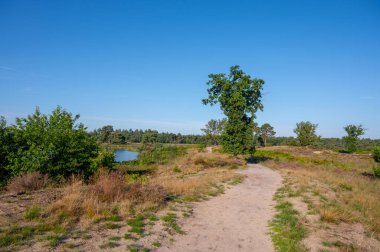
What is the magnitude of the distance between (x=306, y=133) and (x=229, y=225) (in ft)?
204

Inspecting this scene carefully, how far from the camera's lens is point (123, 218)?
8.12 m

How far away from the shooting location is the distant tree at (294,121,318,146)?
6301 cm

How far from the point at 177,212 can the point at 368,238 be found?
6446 mm

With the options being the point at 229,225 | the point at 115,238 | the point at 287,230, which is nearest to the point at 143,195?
the point at 229,225

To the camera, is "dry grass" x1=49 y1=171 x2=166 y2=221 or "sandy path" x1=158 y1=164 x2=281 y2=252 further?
"dry grass" x1=49 y1=171 x2=166 y2=221

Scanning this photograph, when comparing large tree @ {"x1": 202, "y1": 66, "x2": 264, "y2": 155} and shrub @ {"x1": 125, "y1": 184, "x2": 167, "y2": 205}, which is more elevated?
large tree @ {"x1": 202, "y1": 66, "x2": 264, "y2": 155}

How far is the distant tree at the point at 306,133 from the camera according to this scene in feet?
207

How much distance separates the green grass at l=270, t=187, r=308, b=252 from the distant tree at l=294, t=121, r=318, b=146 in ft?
189

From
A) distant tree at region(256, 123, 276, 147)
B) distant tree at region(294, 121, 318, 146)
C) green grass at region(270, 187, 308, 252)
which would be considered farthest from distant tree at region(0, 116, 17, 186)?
distant tree at region(256, 123, 276, 147)

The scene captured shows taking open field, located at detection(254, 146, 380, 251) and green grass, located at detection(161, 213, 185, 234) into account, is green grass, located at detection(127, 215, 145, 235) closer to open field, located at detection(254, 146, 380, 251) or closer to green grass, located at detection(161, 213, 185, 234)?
green grass, located at detection(161, 213, 185, 234)

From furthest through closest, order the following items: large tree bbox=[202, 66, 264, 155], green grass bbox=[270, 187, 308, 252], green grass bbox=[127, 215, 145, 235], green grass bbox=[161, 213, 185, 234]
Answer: large tree bbox=[202, 66, 264, 155] → green grass bbox=[161, 213, 185, 234] → green grass bbox=[127, 215, 145, 235] → green grass bbox=[270, 187, 308, 252]

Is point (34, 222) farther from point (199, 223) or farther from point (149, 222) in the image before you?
point (199, 223)

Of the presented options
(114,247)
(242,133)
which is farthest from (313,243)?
(242,133)

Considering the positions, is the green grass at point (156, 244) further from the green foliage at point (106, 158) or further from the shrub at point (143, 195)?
the green foliage at point (106, 158)
